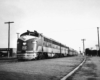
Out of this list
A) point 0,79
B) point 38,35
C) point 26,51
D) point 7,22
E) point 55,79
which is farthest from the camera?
point 7,22

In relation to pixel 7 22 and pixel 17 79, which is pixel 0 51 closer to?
pixel 7 22

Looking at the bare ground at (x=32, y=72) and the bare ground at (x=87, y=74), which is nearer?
the bare ground at (x=32, y=72)

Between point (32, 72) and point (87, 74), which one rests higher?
point (32, 72)

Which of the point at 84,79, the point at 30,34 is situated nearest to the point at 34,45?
the point at 30,34

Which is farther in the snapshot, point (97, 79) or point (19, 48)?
point (19, 48)

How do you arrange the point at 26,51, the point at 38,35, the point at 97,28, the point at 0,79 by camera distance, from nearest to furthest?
the point at 0,79, the point at 26,51, the point at 38,35, the point at 97,28

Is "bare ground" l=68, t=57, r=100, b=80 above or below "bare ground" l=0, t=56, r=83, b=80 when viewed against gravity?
below

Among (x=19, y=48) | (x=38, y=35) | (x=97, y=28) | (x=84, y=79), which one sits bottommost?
(x=84, y=79)

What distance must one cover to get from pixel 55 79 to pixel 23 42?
13781 millimetres

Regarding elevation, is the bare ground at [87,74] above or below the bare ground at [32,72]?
below

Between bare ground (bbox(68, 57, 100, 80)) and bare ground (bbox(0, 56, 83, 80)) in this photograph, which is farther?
bare ground (bbox(68, 57, 100, 80))

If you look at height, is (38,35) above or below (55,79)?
above

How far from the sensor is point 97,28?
45219 mm

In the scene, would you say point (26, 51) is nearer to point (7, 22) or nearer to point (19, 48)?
point (19, 48)
